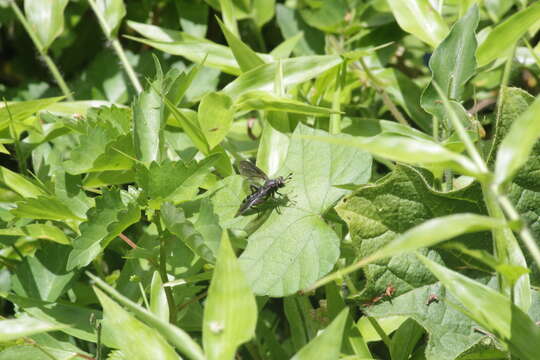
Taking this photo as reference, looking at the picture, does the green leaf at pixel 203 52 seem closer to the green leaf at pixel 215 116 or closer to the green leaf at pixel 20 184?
the green leaf at pixel 215 116

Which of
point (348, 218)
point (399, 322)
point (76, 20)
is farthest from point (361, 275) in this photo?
point (76, 20)

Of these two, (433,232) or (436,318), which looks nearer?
(433,232)

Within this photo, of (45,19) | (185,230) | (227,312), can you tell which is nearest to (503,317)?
(227,312)

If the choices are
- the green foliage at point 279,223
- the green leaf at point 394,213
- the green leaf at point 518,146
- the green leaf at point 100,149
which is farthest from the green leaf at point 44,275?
the green leaf at point 518,146

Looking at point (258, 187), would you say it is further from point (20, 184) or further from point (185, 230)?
point (20, 184)

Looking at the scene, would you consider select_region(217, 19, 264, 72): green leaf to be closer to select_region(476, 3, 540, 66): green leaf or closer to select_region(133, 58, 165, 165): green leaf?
select_region(133, 58, 165, 165): green leaf

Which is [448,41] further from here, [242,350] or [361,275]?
[242,350]
